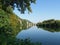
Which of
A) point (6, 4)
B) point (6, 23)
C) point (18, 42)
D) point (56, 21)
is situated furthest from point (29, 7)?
point (56, 21)

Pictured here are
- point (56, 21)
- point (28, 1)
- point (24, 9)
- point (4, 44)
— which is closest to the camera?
point (4, 44)

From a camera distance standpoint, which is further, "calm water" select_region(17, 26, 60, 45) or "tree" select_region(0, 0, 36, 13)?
"calm water" select_region(17, 26, 60, 45)

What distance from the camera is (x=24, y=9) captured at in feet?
72.6

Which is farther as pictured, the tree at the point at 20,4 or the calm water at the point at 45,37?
the calm water at the point at 45,37

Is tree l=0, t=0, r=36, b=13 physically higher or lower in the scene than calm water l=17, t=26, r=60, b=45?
higher

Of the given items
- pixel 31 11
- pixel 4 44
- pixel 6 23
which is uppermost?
pixel 31 11

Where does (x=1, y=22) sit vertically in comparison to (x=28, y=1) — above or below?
below

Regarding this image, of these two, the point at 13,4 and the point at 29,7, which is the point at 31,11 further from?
the point at 13,4

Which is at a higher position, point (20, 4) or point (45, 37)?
point (20, 4)

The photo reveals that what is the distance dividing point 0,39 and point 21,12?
34.0 ft

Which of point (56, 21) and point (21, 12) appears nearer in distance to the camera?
point (21, 12)

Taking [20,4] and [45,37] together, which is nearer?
[20,4]

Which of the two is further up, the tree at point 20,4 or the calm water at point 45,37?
the tree at point 20,4

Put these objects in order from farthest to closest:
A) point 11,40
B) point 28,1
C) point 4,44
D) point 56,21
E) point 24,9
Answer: point 56,21 < point 24,9 < point 28,1 < point 11,40 < point 4,44
